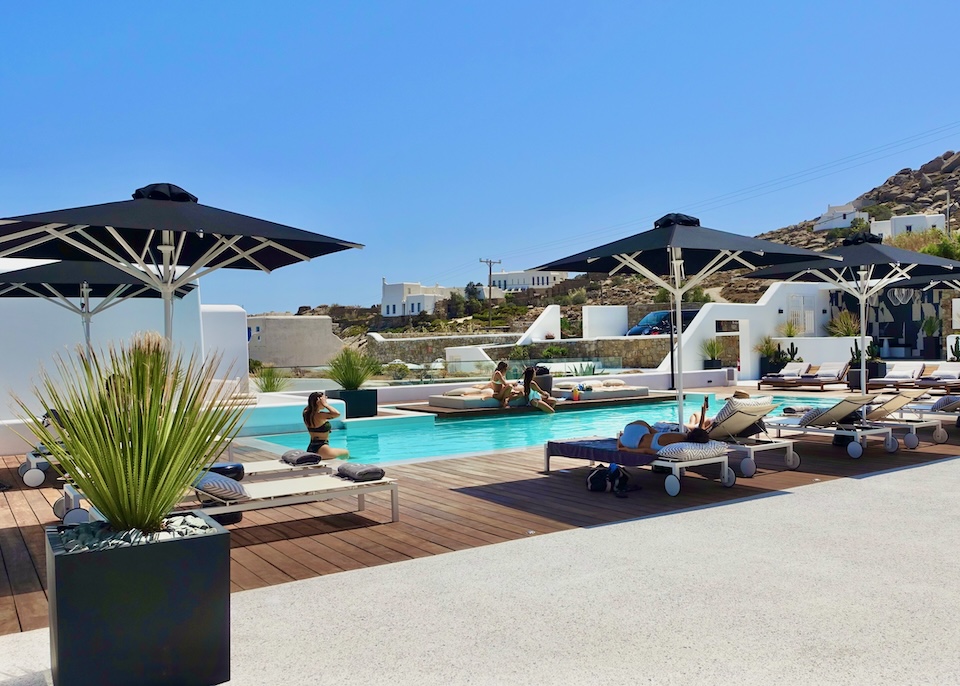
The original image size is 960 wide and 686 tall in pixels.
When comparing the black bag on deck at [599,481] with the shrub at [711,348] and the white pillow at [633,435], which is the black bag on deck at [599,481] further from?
the shrub at [711,348]

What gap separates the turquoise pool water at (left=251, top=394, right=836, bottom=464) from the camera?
34.6 ft

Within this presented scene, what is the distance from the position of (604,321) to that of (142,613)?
99.2 ft

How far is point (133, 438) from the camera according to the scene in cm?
284

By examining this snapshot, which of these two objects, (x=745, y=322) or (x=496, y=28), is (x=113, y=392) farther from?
(x=745, y=322)

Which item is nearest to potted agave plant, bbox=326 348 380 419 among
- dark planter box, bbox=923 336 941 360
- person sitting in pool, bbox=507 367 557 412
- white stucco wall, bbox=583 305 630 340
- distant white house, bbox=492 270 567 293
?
person sitting in pool, bbox=507 367 557 412

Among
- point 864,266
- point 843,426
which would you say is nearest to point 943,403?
point 864,266

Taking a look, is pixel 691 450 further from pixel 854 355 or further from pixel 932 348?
pixel 932 348

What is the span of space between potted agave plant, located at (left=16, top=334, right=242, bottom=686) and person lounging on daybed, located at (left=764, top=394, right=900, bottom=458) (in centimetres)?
664

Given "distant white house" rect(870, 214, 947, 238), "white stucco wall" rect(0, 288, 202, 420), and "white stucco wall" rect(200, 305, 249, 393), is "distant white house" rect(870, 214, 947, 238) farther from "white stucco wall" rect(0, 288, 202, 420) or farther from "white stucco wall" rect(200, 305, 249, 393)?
"white stucco wall" rect(0, 288, 202, 420)

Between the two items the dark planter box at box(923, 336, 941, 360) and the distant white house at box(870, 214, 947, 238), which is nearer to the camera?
the dark planter box at box(923, 336, 941, 360)

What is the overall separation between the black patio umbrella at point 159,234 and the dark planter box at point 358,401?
6039 millimetres

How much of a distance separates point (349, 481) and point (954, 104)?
66.3 metres

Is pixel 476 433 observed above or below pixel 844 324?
below

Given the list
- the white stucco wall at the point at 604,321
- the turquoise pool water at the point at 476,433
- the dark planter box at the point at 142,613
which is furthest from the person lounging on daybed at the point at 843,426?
the white stucco wall at the point at 604,321
